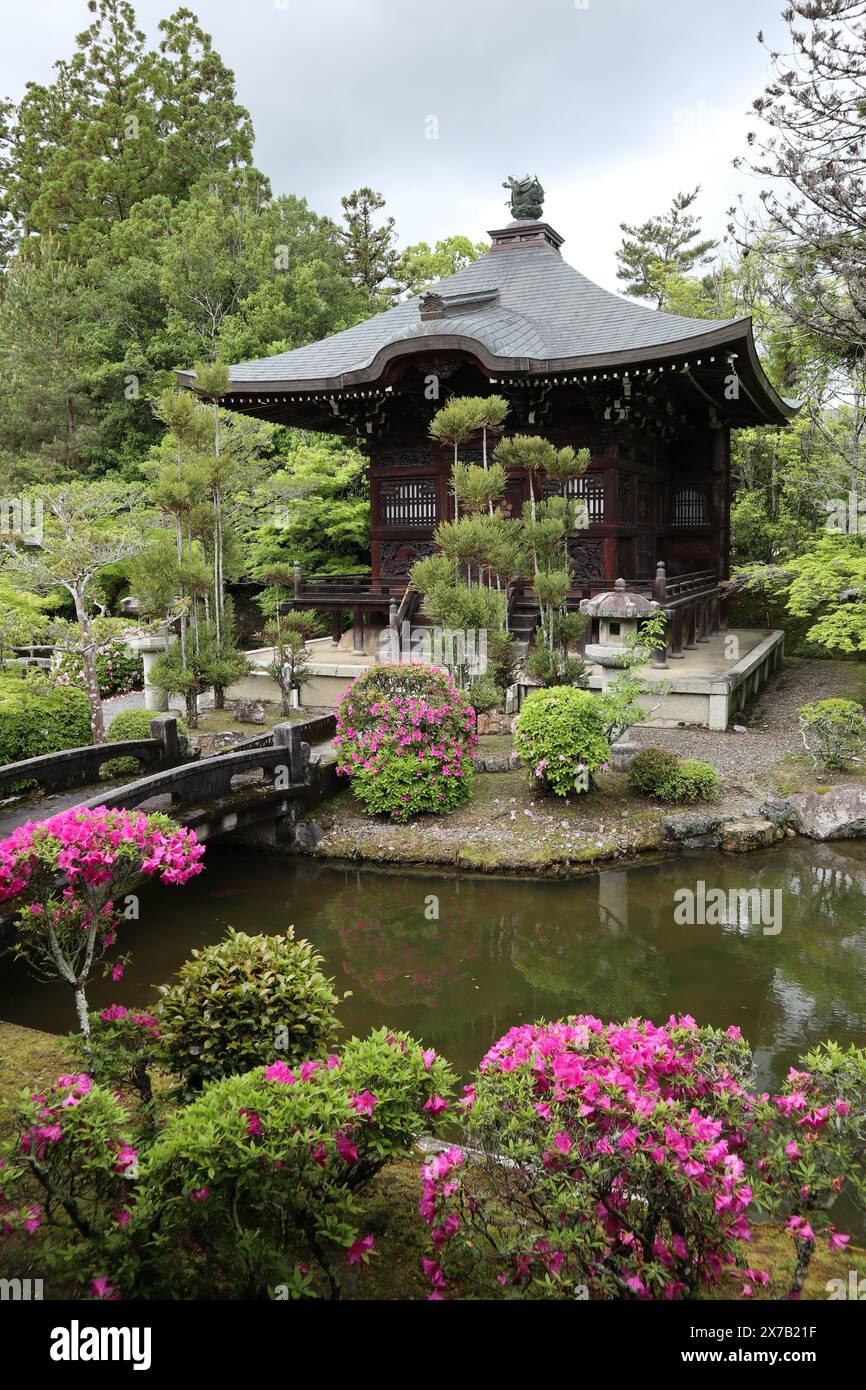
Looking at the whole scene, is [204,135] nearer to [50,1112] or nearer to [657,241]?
[657,241]

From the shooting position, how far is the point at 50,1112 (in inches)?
114

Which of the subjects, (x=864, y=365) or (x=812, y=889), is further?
(x=864, y=365)

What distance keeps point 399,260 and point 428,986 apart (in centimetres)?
2952

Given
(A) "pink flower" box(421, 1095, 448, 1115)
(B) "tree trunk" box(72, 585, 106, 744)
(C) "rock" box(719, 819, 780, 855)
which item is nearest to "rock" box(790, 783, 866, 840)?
(C) "rock" box(719, 819, 780, 855)

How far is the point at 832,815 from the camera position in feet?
29.3

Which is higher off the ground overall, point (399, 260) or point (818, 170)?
point (399, 260)

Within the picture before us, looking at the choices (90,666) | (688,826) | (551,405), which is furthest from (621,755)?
(551,405)

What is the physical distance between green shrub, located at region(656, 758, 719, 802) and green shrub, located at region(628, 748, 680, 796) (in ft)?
0.15

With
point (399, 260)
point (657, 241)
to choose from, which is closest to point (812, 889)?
point (399, 260)

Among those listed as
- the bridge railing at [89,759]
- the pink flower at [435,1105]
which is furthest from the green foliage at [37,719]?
the pink flower at [435,1105]

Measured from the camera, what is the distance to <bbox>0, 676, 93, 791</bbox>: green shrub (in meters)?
9.93

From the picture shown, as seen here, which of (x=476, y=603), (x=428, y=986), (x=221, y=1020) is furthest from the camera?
(x=476, y=603)

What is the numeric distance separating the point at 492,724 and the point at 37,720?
548 centimetres

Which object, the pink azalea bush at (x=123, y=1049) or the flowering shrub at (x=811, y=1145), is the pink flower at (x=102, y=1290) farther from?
the flowering shrub at (x=811, y=1145)
